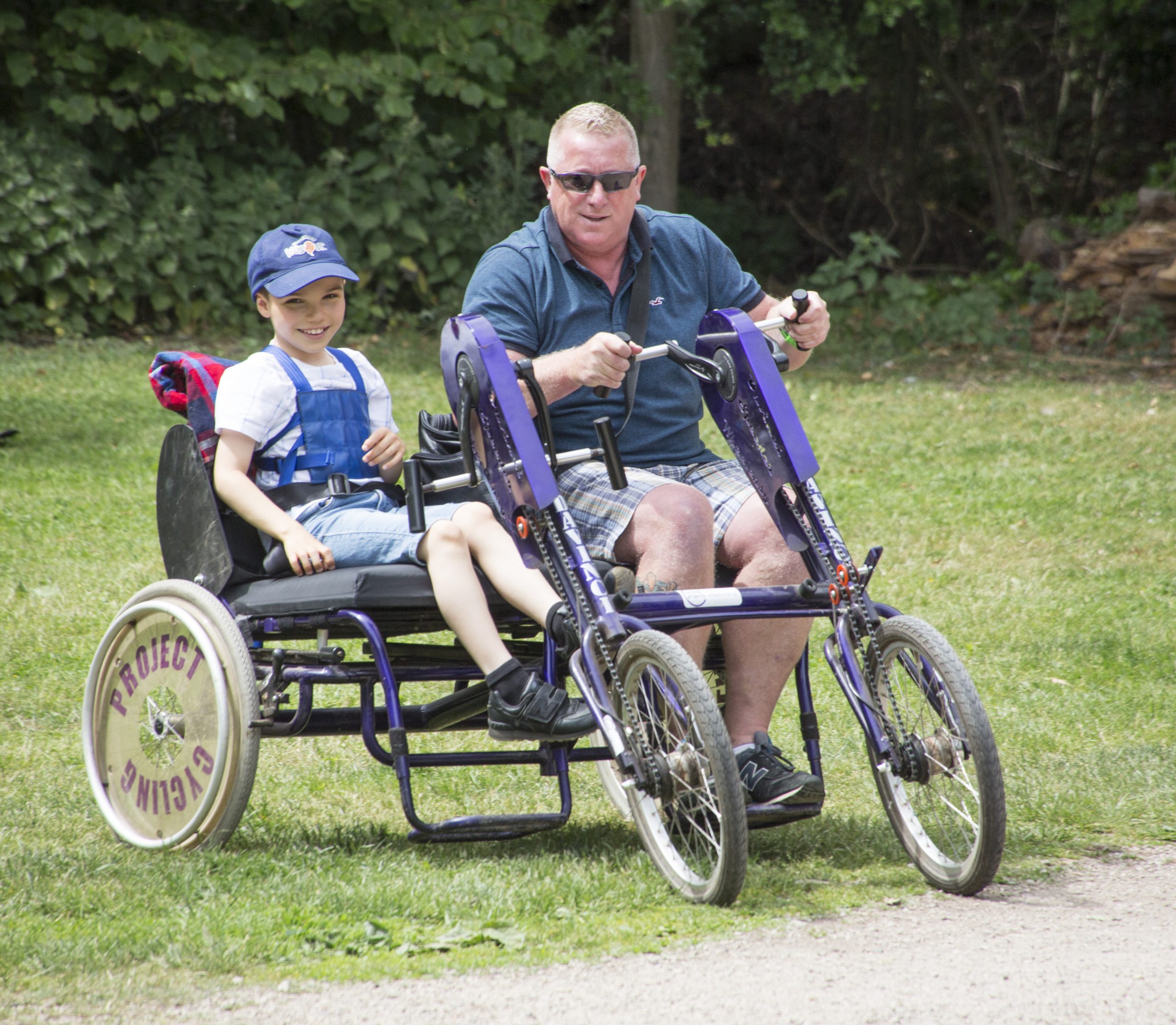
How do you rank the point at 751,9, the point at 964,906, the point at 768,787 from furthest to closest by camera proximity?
the point at 751,9 < the point at 768,787 < the point at 964,906

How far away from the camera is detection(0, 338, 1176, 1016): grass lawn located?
2.97m

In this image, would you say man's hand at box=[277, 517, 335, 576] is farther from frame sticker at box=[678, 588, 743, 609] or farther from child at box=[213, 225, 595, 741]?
frame sticker at box=[678, 588, 743, 609]

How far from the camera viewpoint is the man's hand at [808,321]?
3.56m

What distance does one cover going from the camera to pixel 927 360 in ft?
40.2

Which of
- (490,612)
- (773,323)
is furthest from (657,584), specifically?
(773,323)

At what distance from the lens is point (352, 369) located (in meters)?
3.89

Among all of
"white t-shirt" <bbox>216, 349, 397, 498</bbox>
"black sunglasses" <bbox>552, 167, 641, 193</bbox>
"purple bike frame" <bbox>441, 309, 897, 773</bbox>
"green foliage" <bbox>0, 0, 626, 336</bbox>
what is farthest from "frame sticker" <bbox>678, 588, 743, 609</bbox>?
"green foliage" <bbox>0, 0, 626, 336</bbox>

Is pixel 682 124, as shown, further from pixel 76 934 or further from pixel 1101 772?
pixel 76 934

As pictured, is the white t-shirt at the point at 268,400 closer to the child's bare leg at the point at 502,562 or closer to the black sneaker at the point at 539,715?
the child's bare leg at the point at 502,562

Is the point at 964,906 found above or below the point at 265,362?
below

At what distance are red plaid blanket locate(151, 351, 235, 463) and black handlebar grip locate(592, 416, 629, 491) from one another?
0.94 meters

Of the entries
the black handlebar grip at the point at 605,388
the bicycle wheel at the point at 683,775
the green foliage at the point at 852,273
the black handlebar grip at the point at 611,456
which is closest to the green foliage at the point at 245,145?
the green foliage at the point at 852,273

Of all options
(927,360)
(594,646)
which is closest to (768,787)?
(594,646)

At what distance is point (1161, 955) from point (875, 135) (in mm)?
14518
